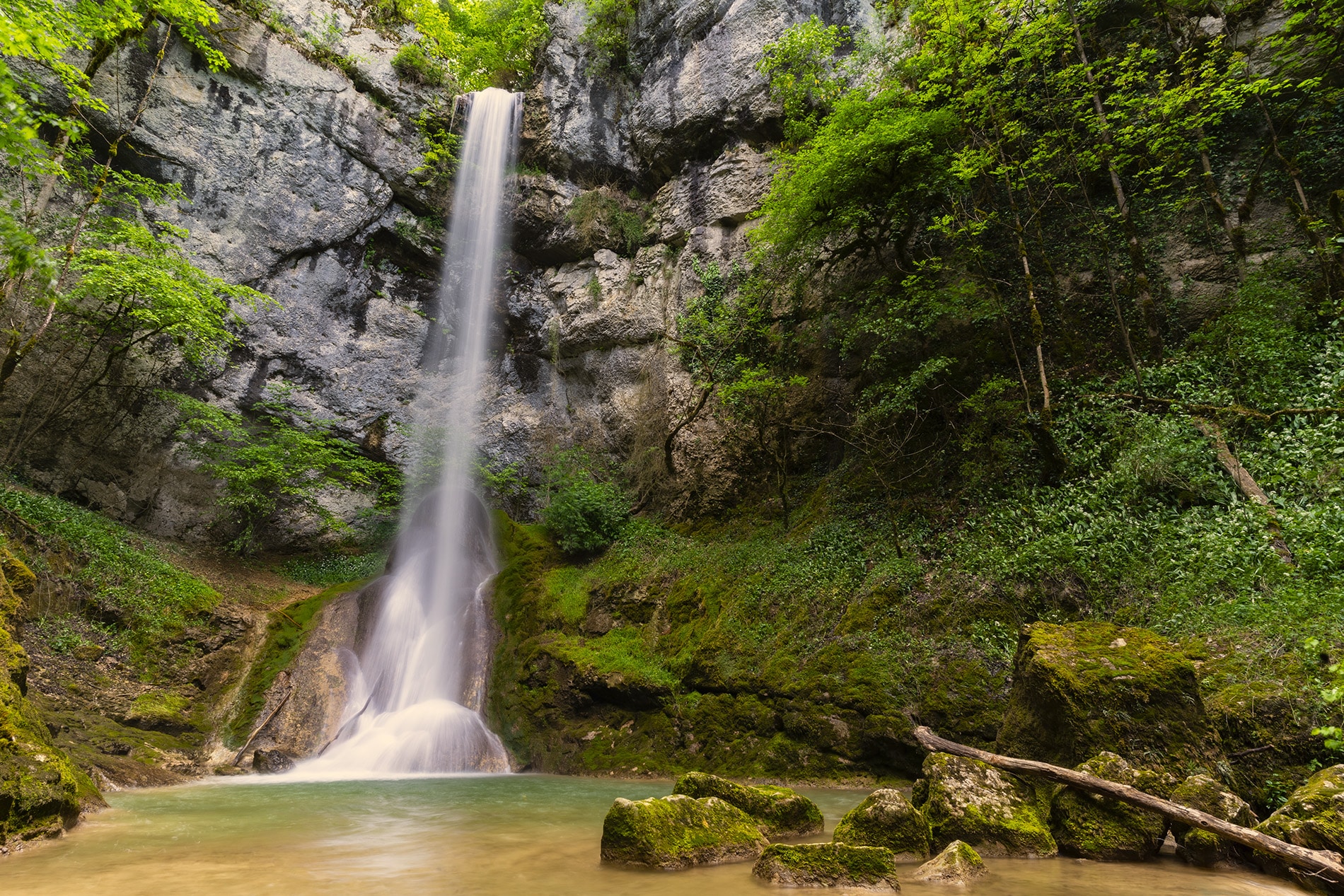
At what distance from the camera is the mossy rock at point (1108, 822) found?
3.89 m

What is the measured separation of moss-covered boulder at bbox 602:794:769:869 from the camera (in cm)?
383

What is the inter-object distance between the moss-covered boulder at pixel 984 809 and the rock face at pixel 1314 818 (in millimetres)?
1161

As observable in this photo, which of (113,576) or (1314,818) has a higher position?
(113,576)

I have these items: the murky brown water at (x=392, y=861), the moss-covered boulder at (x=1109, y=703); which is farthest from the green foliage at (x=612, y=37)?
the murky brown water at (x=392, y=861)

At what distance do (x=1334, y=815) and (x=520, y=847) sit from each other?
4893 mm

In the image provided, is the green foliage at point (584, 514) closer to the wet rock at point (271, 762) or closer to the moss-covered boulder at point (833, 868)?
the wet rock at point (271, 762)

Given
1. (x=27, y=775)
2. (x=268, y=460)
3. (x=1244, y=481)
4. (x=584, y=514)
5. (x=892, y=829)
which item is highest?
(x=268, y=460)

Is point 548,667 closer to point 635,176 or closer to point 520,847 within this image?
point 520,847

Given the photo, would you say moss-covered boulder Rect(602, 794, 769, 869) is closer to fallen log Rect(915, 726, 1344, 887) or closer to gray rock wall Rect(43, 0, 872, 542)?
fallen log Rect(915, 726, 1344, 887)

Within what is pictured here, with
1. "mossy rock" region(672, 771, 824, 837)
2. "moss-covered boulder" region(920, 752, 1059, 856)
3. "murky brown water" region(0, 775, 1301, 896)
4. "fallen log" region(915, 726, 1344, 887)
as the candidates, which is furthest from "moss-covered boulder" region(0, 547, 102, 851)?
"fallen log" region(915, 726, 1344, 887)

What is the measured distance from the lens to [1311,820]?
3.40m

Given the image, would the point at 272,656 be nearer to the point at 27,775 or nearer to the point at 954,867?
the point at 27,775

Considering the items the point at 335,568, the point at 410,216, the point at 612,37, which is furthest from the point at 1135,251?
the point at 335,568

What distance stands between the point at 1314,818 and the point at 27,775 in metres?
8.06
